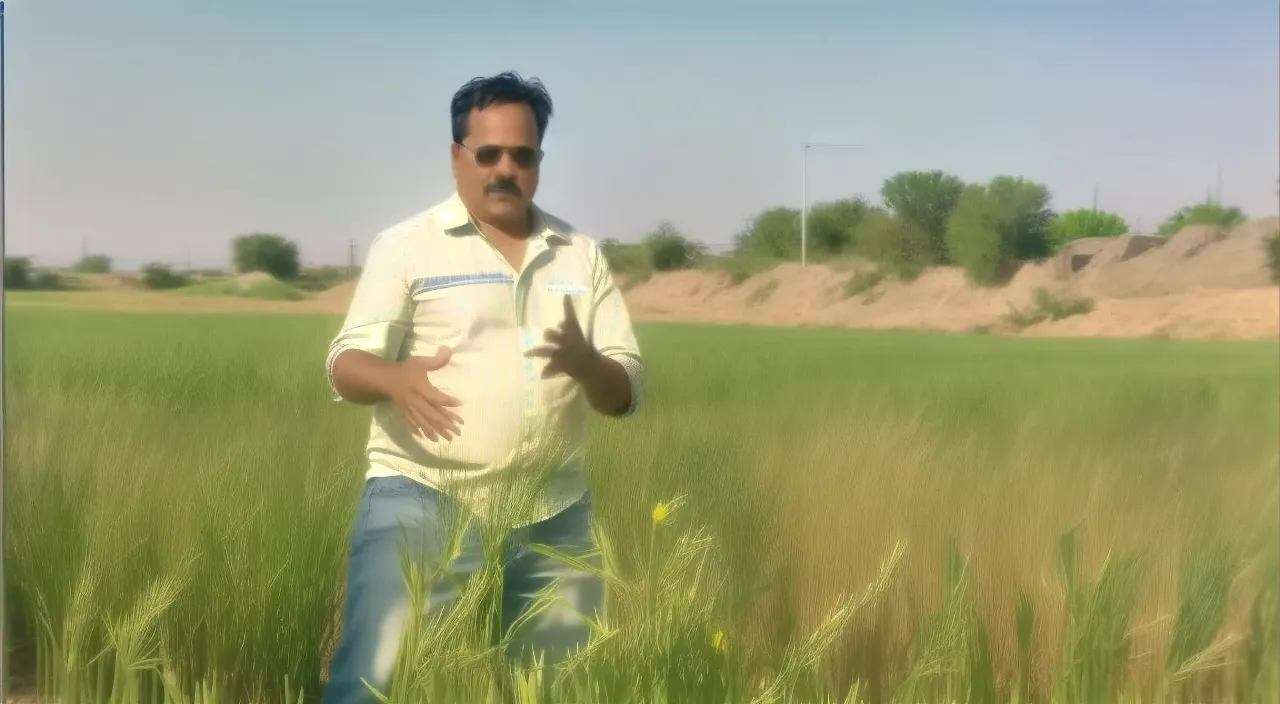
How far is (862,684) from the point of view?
225 cm

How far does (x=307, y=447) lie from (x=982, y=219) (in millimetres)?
1673

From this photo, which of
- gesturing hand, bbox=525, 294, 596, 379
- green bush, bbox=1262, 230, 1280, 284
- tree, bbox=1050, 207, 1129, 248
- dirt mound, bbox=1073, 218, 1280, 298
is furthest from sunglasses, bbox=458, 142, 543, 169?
green bush, bbox=1262, 230, 1280, 284

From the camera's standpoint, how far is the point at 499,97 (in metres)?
2.12

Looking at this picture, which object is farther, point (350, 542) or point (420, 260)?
point (350, 542)

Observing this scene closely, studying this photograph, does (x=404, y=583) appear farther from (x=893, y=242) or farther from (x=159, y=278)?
(x=893, y=242)

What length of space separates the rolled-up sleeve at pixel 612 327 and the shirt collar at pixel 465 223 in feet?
0.31

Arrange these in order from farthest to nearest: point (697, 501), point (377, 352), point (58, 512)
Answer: point (58, 512)
point (697, 501)
point (377, 352)

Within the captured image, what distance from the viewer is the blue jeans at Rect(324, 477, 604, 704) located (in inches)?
81.7

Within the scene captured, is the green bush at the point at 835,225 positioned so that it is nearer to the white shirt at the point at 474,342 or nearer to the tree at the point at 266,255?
the white shirt at the point at 474,342

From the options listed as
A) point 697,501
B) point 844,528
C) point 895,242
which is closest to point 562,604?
point 697,501

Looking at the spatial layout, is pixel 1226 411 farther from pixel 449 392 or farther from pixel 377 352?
pixel 377 352

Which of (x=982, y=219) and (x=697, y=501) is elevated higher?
(x=982, y=219)

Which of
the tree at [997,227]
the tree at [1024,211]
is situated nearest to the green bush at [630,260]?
the tree at [997,227]

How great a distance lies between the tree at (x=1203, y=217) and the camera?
2.27 m
